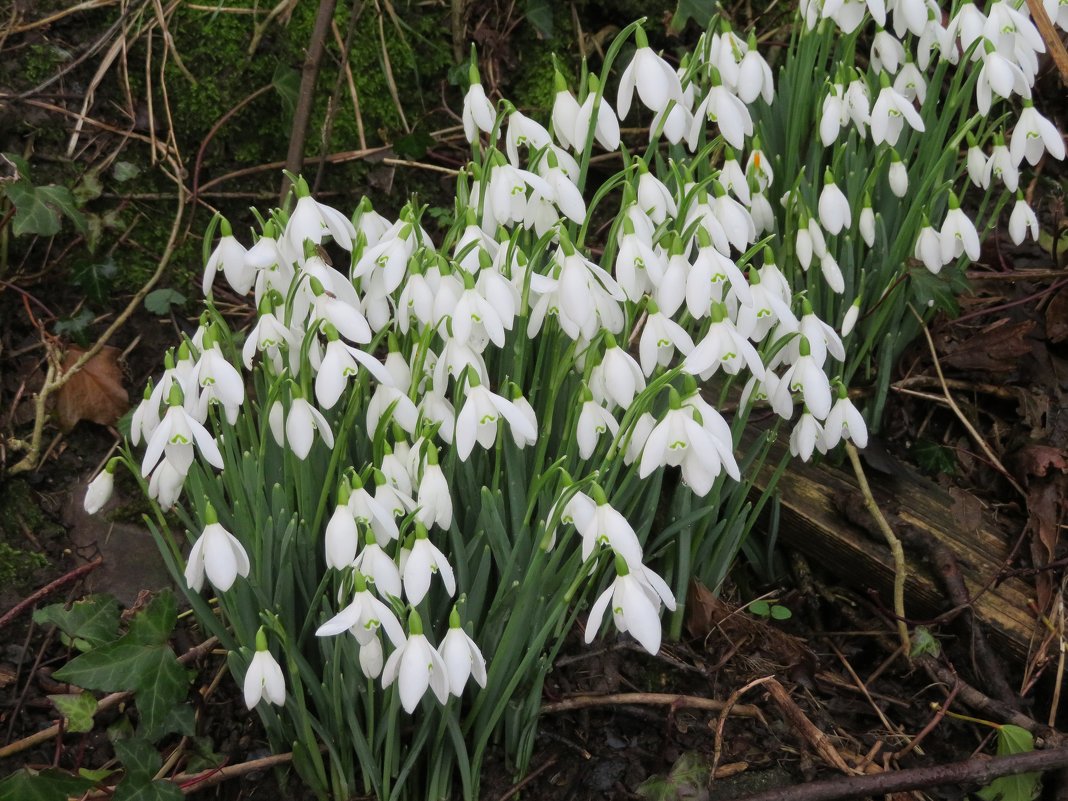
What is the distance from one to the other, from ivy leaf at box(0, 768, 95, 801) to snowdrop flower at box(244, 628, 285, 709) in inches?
17.0

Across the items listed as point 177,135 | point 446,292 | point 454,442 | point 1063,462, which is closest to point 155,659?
point 454,442

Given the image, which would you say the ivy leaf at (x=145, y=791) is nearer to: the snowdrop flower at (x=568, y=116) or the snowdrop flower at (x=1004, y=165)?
the snowdrop flower at (x=568, y=116)

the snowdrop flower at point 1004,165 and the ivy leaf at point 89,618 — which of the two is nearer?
the ivy leaf at point 89,618

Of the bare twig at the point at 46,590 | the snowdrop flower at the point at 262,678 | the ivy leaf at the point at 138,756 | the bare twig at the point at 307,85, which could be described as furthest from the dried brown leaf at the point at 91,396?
the snowdrop flower at the point at 262,678

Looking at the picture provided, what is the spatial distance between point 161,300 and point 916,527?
5.99 ft

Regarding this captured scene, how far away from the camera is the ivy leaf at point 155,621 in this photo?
1763 millimetres

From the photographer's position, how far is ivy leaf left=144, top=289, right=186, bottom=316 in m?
2.64

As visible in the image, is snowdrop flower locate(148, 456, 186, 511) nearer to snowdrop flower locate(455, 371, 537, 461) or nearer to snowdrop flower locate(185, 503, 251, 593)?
snowdrop flower locate(185, 503, 251, 593)

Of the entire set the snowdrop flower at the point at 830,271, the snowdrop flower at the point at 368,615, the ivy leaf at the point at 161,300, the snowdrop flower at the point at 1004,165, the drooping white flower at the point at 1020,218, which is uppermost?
the snowdrop flower at the point at 1004,165

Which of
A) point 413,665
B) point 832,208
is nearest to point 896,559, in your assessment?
point 832,208

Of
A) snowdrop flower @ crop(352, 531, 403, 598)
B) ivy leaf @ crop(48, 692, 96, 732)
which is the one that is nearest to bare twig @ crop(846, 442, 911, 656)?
snowdrop flower @ crop(352, 531, 403, 598)

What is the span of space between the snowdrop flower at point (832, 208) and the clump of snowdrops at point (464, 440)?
22cm

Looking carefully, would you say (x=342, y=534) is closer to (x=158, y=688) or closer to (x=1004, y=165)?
(x=158, y=688)

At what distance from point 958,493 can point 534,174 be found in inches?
51.0
